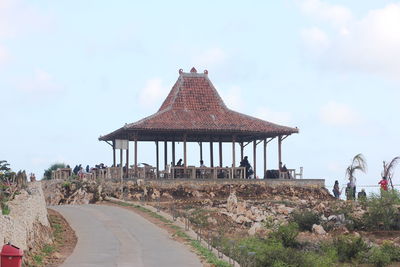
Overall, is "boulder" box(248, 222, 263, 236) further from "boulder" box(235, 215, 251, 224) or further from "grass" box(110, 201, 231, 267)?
"grass" box(110, 201, 231, 267)

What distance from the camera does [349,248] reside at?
2850 cm

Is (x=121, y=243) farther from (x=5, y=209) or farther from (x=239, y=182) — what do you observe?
(x=239, y=182)

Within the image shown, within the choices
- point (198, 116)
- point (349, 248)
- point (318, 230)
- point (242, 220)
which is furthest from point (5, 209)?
point (198, 116)

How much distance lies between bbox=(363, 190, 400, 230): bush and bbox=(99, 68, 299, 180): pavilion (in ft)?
30.9

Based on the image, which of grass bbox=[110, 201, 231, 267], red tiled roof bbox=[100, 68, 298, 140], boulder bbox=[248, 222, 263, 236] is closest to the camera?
grass bbox=[110, 201, 231, 267]

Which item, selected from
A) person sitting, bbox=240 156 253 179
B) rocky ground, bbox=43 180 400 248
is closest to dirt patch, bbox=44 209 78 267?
rocky ground, bbox=43 180 400 248

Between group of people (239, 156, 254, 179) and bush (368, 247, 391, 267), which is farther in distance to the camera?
group of people (239, 156, 254, 179)

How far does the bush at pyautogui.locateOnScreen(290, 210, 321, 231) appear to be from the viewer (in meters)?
34.3

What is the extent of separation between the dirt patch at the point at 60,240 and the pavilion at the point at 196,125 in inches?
426

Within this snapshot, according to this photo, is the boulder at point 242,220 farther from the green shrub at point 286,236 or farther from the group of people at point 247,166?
the group of people at point 247,166

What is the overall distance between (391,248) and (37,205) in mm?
12497

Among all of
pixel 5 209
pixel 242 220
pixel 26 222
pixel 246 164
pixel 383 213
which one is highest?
pixel 246 164

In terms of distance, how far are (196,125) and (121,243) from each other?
59.9ft

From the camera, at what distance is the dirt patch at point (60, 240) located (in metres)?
21.1
